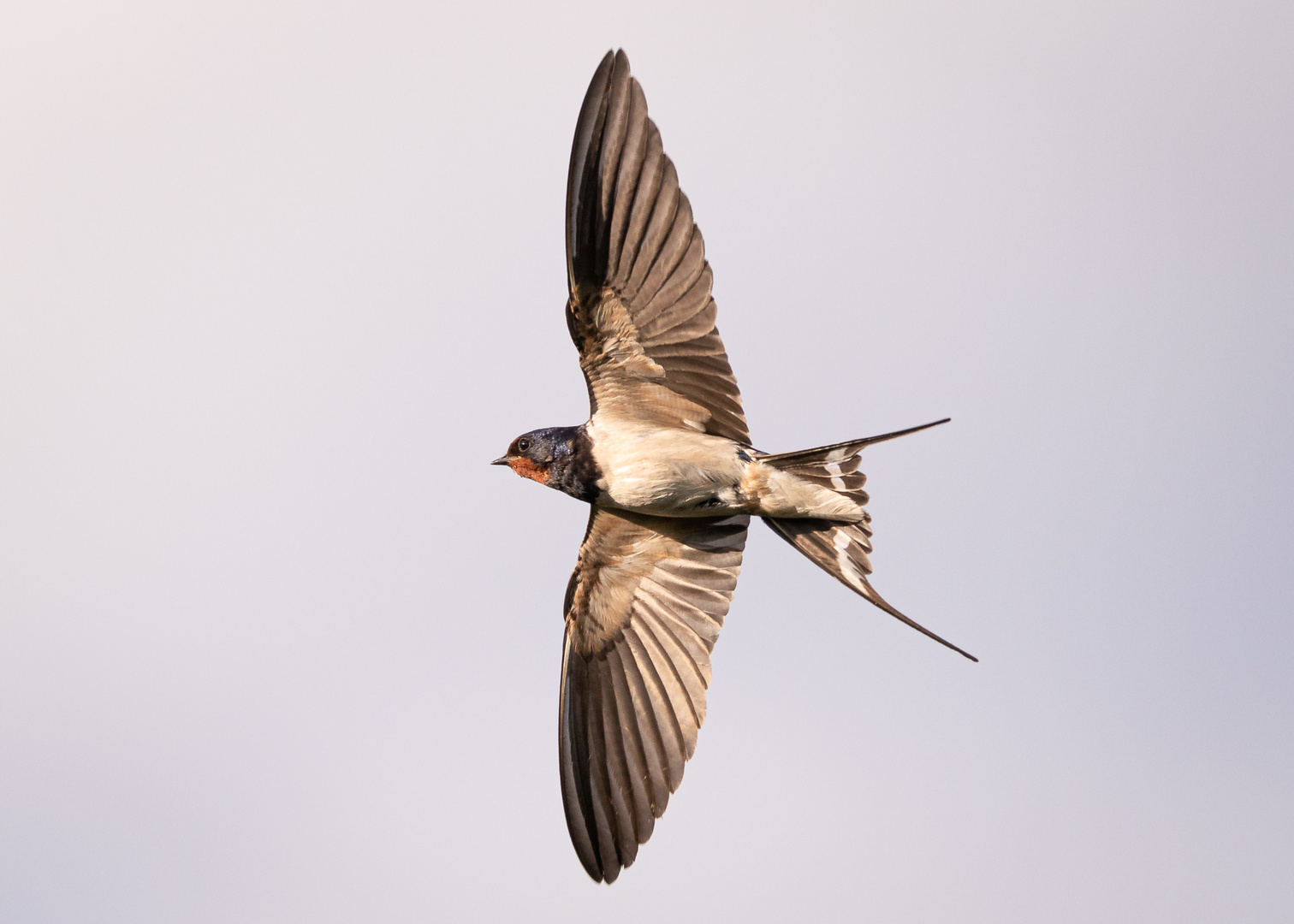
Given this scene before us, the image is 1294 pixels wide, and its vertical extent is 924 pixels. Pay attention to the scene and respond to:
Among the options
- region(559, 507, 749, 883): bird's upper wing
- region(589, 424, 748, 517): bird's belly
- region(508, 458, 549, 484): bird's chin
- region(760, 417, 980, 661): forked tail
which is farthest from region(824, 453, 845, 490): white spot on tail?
region(508, 458, 549, 484): bird's chin

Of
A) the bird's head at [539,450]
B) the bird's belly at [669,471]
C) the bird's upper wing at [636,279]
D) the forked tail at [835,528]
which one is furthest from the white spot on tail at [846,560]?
the bird's head at [539,450]

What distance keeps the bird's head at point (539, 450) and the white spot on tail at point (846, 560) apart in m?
1.15

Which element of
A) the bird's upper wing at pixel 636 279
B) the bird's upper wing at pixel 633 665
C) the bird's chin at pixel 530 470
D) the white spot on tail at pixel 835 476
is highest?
the bird's upper wing at pixel 636 279

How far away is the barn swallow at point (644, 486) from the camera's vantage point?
17.6 feet

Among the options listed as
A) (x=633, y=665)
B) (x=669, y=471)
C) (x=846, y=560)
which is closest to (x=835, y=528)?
(x=846, y=560)

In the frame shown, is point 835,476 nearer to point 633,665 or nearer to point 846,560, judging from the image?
point 846,560

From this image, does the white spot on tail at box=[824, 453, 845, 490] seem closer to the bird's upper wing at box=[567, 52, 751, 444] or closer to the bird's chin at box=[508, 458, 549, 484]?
the bird's upper wing at box=[567, 52, 751, 444]

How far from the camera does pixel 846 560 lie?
18.5ft

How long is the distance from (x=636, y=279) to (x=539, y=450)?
0.85 meters

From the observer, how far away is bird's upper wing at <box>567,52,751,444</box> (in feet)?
17.4

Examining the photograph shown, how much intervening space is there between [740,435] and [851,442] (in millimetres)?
530

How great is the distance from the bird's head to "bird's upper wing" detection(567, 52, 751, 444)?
0.20 meters

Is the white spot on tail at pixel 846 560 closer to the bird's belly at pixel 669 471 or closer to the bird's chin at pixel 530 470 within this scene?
the bird's belly at pixel 669 471

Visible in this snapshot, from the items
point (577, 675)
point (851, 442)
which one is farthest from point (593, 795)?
point (851, 442)
